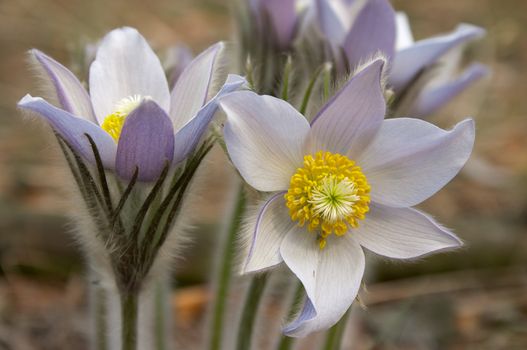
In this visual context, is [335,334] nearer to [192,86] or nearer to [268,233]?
[268,233]

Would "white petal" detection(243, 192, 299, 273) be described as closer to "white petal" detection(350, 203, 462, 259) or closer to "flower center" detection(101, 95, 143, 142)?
"white petal" detection(350, 203, 462, 259)

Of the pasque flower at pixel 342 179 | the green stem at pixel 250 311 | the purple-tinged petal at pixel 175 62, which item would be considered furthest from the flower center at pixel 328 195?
the purple-tinged petal at pixel 175 62

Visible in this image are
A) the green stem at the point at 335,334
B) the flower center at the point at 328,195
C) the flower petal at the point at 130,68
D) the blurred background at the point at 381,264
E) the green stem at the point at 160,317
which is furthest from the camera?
the blurred background at the point at 381,264

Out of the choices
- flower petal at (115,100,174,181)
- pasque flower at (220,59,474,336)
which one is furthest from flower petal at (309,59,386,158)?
flower petal at (115,100,174,181)

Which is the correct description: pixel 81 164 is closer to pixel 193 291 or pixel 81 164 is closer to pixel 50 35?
pixel 193 291

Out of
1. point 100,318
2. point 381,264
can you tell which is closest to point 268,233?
point 100,318

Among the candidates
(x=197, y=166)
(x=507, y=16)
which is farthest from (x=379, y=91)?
(x=507, y=16)

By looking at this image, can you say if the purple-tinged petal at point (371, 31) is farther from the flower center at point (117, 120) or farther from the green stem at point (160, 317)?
the green stem at point (160, 317)
